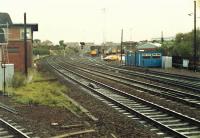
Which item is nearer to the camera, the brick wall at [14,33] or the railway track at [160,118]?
the railway track at [160,118]

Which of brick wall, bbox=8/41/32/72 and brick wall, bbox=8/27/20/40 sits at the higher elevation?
brick wall, bbox=8/27/20/40

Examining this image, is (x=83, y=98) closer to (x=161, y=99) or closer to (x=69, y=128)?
(x=161, y=99)

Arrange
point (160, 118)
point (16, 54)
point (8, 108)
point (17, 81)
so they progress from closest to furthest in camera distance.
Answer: point (160, 118) < point (8, 108) < point (17, 81) < point (16, 54)

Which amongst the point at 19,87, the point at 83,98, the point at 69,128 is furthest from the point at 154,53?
the point at 69,128

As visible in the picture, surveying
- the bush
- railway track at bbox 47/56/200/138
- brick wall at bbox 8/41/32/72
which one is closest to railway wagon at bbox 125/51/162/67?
brick wall at bbox 8/41/32/72

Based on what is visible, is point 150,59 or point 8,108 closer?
point 8,108

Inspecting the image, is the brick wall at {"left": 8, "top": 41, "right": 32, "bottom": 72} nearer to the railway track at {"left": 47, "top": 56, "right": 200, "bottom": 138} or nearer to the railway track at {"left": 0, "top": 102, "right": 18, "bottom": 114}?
the railway track at {"left": 47, "top": 56, "right": 200, "bottom": 138}

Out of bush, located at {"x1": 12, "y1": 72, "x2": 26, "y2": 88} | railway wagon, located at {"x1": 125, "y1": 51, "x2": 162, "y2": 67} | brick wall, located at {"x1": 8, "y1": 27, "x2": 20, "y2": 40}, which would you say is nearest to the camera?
bush, located at {"x1": 12, "y1": 72, "x2": 26, "y2": 88}

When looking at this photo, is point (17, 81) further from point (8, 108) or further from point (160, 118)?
point (160, 118)

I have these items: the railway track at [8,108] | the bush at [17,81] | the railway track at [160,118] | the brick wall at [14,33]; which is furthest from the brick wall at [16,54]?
the railway track at [8,108]

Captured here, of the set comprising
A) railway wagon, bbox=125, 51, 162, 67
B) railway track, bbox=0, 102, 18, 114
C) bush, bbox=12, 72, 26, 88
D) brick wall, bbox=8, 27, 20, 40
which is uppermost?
brick wall, bbox=8, 27, 20, 40

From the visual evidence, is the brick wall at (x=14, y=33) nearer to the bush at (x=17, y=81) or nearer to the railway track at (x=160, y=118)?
the bush at (x=17, y=81)

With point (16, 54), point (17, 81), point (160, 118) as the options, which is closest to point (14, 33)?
point (16, 54)

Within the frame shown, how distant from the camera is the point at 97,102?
63.2 feet
